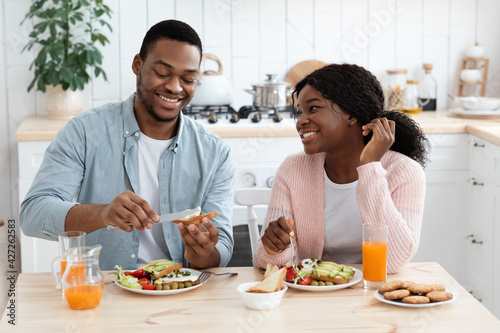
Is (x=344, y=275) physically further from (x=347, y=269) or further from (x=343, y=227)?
(x=343, y=227)

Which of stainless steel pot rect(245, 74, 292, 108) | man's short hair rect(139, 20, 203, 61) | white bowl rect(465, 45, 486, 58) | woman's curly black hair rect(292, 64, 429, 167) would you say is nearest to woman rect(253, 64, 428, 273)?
woman's curly black hair rect(292, 64, 429, 167)

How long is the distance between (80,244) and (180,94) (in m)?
0.63

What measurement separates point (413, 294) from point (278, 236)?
1.24 feet

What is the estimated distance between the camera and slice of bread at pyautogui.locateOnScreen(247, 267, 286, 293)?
1.46m

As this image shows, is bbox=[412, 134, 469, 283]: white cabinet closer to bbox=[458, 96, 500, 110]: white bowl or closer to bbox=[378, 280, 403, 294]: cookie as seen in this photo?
bbox=[458, 96, 500, 110]: white bowl

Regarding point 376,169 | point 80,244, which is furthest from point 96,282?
A: point 376,169

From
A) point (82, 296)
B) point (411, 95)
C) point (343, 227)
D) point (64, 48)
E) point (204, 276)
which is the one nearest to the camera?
point (82, 296)

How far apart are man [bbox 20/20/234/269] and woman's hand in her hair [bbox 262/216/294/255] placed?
0.20 m

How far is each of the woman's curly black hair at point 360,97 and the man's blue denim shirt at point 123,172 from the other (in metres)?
0.39

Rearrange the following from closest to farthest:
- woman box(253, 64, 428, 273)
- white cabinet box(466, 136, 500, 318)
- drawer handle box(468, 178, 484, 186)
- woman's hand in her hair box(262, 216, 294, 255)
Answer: woman's hand in her hair box(262, 216, 294, 255)
woman box(253, 64, 428, 273)
white cabinet box(466, 136, 500, 318)
drawer handle box(468, 178, 484, 186)

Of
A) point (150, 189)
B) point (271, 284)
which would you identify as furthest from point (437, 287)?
point (150, 189)

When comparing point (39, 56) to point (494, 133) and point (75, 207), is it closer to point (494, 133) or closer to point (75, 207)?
point (75, 207)

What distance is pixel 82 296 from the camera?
55.9 inches

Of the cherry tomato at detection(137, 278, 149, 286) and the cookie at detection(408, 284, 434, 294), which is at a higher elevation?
the cookie at detection(408, 284, 434, 294)
